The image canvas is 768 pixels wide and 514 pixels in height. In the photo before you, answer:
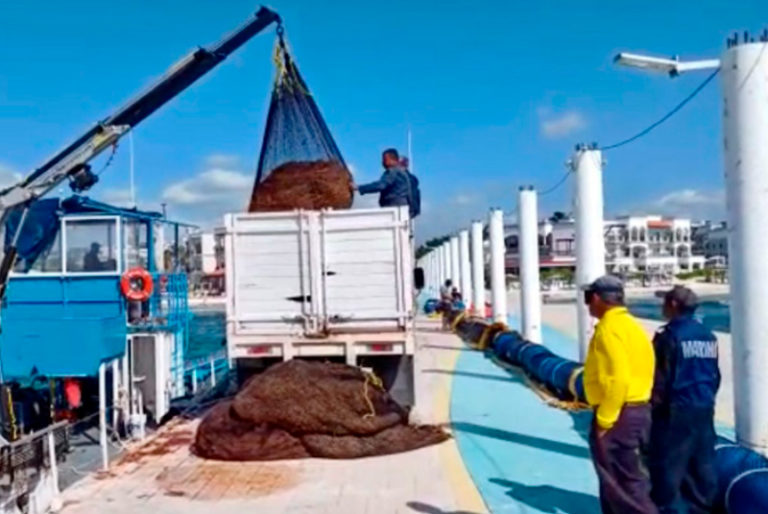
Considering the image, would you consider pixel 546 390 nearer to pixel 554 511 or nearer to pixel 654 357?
pixel 554 511

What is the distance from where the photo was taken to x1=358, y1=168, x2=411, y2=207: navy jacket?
10.2 m

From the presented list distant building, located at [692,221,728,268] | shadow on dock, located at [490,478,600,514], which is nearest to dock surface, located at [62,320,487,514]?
shadow on dock, located at [490,478,600,514]

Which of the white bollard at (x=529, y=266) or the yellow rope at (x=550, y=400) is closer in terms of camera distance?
the yellow rope at (x=550, y=400)

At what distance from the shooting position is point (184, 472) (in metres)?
7.75

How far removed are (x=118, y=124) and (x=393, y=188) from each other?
382cm

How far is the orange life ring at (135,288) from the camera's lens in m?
10.9

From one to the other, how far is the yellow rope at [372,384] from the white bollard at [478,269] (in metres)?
15.8

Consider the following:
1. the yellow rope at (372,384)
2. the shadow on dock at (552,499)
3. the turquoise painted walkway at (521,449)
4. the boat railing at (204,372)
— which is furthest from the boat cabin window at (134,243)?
the shadow on dock at (552,499)

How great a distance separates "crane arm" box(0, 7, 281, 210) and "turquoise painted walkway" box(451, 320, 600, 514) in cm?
552

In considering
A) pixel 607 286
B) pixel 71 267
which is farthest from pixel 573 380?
pixel 71 267

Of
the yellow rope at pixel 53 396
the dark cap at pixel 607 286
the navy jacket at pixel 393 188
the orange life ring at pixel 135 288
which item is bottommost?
the yellow rope at pixel 53 396

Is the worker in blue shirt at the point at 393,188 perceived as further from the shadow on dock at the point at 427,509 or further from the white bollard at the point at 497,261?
the white bollard at the point at 497,261

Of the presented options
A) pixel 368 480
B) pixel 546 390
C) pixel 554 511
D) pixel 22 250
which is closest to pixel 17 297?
pixel 22 250

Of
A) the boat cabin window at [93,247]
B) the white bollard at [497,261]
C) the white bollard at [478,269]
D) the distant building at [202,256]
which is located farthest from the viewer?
the white bollard at [478,269]
